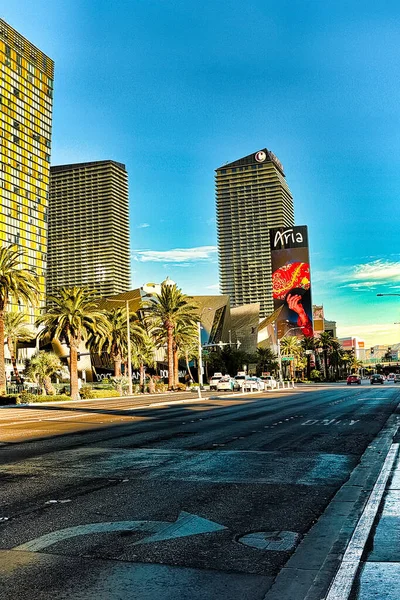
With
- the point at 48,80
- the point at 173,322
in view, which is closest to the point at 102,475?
the point at 173,322

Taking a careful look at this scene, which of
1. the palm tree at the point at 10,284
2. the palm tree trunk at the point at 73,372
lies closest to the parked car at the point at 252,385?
the palm tree trunk at the point at 73,372

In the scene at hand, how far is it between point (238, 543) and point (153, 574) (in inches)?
46.5

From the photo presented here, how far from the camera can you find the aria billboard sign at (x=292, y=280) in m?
146

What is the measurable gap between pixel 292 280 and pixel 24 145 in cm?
8872

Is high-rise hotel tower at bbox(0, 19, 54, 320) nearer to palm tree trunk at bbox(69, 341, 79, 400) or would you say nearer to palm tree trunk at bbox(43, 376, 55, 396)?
palm tree trunk at bbox(43, 376, 55, 396)

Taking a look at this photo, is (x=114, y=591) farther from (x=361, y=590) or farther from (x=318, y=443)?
(x=318, y=443)

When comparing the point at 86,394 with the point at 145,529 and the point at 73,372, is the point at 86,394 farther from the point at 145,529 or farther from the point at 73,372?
the point at 145,529

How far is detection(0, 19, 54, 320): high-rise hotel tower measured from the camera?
547 feet

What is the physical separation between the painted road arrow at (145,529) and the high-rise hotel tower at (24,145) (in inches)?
6411

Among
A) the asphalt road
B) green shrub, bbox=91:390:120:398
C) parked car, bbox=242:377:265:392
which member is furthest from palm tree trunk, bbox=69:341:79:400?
the asphalt road

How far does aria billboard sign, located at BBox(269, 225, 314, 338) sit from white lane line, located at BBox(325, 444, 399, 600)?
136006 millimetres

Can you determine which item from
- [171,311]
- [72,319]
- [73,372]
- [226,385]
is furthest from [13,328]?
[72,319]

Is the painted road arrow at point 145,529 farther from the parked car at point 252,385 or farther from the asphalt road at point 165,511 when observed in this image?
the parked car at point 252,385

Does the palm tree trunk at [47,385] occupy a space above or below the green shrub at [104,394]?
above
